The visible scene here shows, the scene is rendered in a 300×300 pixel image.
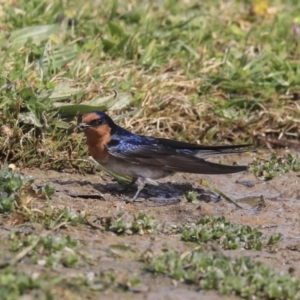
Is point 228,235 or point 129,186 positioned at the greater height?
point 228,235

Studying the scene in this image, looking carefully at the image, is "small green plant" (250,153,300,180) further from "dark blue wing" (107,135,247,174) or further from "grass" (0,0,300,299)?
"dark blue wing" (107,135,247,174)

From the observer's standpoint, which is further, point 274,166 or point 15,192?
point 274,166

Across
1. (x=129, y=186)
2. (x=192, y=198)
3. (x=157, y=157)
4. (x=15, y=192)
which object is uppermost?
(x=15, y=192)

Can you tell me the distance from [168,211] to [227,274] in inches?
55.1

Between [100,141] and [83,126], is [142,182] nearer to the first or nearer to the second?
[100,141]

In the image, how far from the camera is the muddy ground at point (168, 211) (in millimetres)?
4082

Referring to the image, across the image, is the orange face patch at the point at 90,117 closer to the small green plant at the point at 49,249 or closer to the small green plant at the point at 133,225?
the small green plant at the point at 133,225

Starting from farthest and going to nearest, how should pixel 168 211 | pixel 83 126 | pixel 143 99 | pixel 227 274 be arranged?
1. pixel 143 99
2. pixel 83 126
3. pixel 168 211
4. pixel 227 274

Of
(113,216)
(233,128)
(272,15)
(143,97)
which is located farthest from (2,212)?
(272,15)

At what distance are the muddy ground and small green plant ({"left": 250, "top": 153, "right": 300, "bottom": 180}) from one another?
0.17 ft

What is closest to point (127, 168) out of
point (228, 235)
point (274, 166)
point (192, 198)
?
point (192, 198)

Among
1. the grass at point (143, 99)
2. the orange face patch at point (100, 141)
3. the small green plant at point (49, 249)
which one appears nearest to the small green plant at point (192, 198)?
the grass at point (143, 99)

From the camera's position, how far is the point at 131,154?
5.86 m

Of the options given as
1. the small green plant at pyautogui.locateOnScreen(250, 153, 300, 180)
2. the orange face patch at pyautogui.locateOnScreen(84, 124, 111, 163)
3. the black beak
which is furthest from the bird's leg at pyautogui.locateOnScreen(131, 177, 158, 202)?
the small green plant at pyautogui.locateOnScreen(250, 153, 300, 180)
